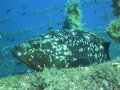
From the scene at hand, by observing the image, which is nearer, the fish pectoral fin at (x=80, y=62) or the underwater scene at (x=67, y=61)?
the underwater scene at (x=67, y=61)

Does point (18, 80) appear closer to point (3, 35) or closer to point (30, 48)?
point (30, 48)

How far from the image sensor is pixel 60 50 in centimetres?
321

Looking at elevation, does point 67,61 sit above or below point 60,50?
below

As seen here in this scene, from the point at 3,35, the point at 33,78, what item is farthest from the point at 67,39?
the point at 3,35

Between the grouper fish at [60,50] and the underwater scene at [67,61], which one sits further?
the grouper fish at [60,50]

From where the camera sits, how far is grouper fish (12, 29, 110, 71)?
9.95 ft

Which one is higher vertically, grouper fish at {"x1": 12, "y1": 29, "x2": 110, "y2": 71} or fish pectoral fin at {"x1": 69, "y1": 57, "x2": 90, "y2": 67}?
grouper fish at {"x1": 12, "y1": 29, "x2": 110, "y2": 71}

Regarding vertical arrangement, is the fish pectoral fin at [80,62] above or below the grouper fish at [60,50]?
below

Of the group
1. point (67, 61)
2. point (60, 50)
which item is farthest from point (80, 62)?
point (60, 50)

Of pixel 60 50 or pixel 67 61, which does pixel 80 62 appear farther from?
pixel 60 50

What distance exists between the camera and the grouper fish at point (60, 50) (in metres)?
3.03

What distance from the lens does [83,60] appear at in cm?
313

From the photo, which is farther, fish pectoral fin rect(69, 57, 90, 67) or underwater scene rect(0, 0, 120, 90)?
fish pectoral fin rect(69, 57, 90, 67)

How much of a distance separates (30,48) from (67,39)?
0.83m
